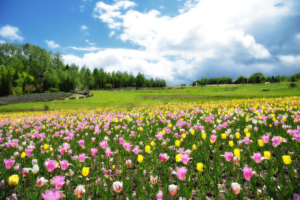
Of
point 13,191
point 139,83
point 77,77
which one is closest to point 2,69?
point 77,77

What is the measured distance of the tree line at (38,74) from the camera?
2212 inches

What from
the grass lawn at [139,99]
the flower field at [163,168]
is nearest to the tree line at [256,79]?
the grass lawn at [139,99]

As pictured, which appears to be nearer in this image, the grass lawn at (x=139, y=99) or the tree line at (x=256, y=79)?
the grass lawn at (x=139, y=99)

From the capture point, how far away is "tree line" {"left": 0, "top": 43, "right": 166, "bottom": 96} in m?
56.2

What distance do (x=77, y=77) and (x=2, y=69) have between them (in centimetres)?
2516

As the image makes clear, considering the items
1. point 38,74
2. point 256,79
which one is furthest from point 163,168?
point 256,79

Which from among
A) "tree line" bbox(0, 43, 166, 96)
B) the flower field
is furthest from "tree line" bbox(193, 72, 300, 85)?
the flower field

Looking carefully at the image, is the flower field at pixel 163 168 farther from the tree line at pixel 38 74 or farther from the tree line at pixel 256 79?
the tree line at pixel 256 79

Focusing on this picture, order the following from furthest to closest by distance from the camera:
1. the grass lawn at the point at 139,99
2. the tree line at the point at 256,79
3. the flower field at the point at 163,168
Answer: the tree line at the point at 256,79 → the grass lawn at the point at 139,99 → the flower field at the point at 163,168

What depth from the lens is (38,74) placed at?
68.1 meters

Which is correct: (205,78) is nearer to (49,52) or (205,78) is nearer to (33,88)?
(49,52)

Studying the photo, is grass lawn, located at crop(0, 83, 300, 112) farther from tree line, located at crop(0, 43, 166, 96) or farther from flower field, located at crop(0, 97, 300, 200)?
tree line, located at crop(0, 43, 166, 96)

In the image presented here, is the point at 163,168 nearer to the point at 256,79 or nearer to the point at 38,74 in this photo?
the point at 38,74

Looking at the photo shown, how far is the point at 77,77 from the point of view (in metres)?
75.5
